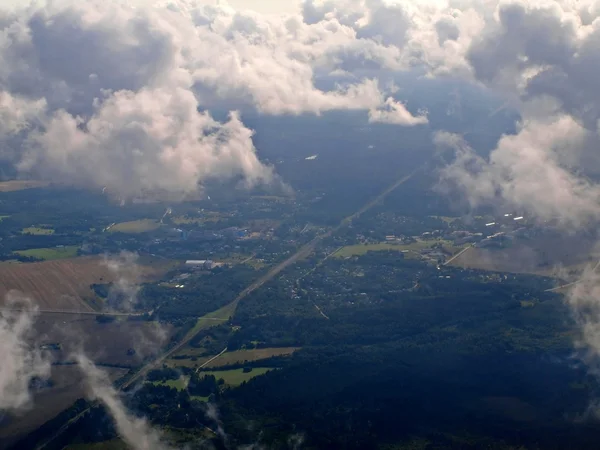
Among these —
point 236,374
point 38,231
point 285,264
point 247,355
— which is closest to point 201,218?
point 38,231

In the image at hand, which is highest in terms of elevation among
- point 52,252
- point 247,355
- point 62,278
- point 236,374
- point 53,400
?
point 52,252

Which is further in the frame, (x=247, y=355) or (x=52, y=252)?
(x=52, y=252)

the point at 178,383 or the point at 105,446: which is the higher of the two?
the point at 178,383

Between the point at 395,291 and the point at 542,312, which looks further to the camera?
the point at 395,291

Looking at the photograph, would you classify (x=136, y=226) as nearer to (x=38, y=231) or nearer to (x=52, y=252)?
(x=38, y=231)

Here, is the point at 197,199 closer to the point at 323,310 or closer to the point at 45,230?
the point at 45,230

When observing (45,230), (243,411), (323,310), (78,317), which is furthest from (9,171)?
(243,411)

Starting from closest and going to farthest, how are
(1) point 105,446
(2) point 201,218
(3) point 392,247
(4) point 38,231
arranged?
(1) point 105,446 < (3) point 392,247 < (4) point 38,231 < (2) point 201,218
